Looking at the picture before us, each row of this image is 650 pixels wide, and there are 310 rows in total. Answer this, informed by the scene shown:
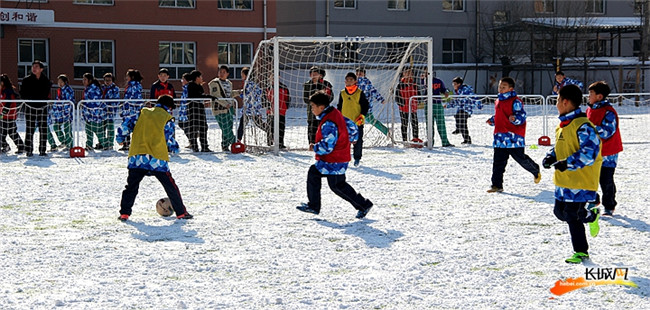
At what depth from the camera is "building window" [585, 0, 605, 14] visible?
46938 mm

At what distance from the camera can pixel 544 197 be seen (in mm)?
10984

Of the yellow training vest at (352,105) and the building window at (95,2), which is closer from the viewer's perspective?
the yellow training vest at (352,105)

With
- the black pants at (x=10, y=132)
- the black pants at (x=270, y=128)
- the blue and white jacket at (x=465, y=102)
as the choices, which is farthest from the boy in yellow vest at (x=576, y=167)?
the black pants at (x=10, y=132)

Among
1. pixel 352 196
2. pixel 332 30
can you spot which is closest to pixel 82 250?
pixel 352 196

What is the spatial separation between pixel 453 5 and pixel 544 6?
16.5 ft

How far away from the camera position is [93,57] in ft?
108

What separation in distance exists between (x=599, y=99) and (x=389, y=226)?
2.26 meters

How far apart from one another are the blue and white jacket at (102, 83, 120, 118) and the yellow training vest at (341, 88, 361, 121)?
5032 mm

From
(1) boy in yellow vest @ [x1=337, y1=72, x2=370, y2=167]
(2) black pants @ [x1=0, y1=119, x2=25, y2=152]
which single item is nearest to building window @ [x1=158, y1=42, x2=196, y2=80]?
(2) black pants @ [x1=0, y1=119, x2=25, y2=152]

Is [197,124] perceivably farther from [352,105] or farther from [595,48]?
[595,48]

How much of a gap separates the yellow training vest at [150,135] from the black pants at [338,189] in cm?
150

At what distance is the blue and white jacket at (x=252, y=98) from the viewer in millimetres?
17594

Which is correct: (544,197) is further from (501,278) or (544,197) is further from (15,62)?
(15,62)

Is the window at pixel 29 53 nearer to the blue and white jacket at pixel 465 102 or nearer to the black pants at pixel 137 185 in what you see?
the blue and white jacket at pixel 465 102
